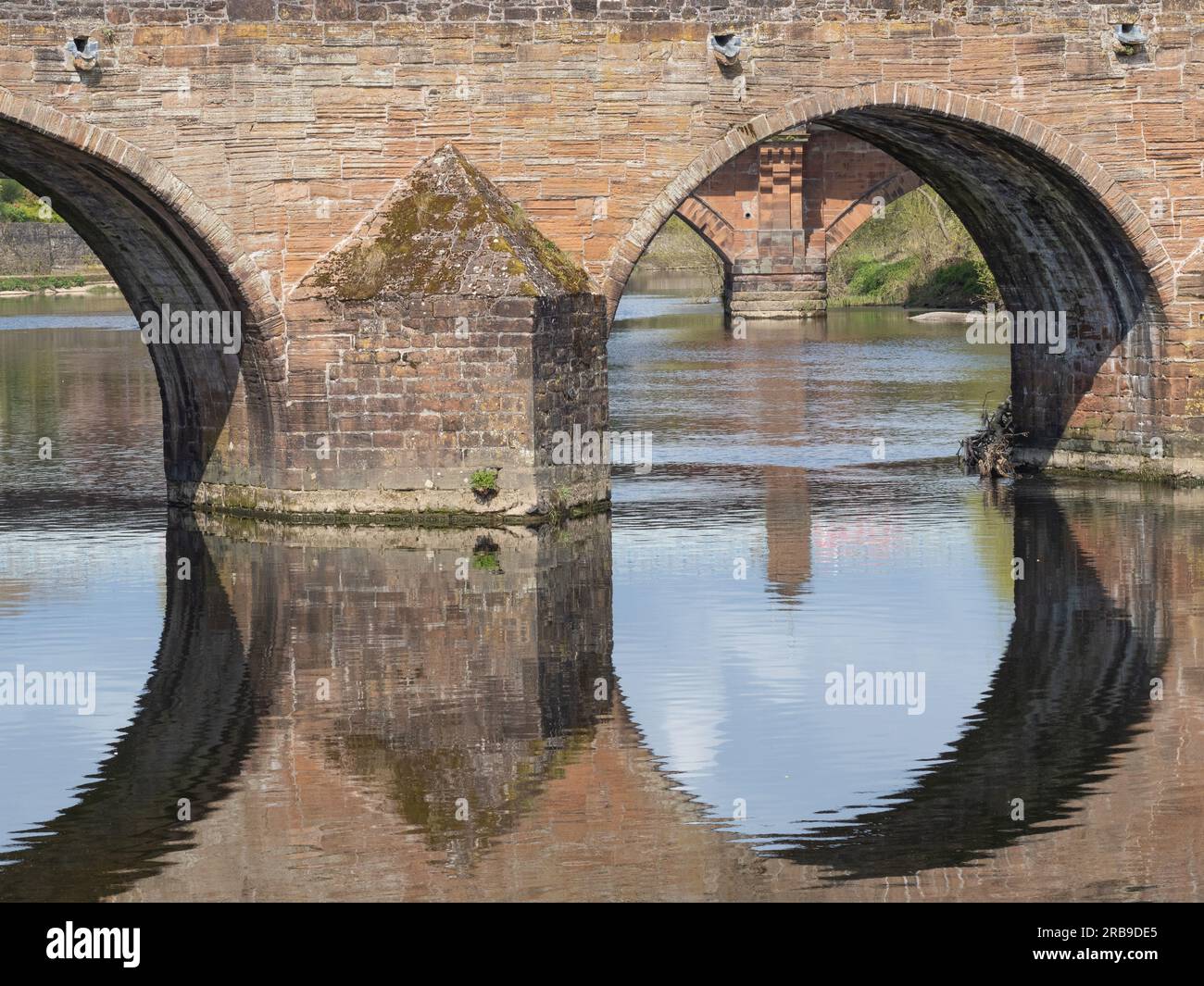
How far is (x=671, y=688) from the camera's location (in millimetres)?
13414

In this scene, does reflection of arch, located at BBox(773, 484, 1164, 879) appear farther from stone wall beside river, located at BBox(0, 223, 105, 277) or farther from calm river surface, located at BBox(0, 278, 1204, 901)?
stone wall beside river, located at BBox(0, 223, 105, 277)

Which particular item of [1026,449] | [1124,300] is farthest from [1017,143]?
[1026,449]

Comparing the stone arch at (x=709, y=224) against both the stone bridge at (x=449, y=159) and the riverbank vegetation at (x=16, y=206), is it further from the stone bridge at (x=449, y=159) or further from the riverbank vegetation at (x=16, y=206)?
the riverbank vegetation at (x=16, y=206)

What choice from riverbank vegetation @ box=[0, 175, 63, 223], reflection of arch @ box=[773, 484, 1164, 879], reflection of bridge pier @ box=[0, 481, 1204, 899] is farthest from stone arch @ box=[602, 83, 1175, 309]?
riverbank vegetation @ box=[0, 175, 63, 223]

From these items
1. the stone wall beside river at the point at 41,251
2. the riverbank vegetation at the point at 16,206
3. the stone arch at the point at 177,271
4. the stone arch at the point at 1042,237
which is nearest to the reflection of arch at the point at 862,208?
the stone arch at the point at 1042,237

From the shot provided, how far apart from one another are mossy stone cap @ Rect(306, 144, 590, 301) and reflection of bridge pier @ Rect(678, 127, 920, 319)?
32.5 m

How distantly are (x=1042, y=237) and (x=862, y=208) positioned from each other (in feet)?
102

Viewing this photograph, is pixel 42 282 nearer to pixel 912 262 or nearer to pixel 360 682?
pixel 912 262

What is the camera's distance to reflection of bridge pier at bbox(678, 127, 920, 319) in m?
52.4

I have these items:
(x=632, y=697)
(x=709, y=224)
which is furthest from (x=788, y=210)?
(x=632, y=697)

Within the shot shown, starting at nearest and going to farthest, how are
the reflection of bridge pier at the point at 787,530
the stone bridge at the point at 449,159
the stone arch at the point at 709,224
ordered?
the reflection of bridge pier at the point at 787,530 → the stone bridge at the point at 449,159 → the stone arch at the point at 709,224

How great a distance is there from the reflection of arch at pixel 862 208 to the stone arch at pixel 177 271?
110ft

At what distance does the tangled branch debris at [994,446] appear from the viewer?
23203 mm

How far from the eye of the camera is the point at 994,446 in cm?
2325
